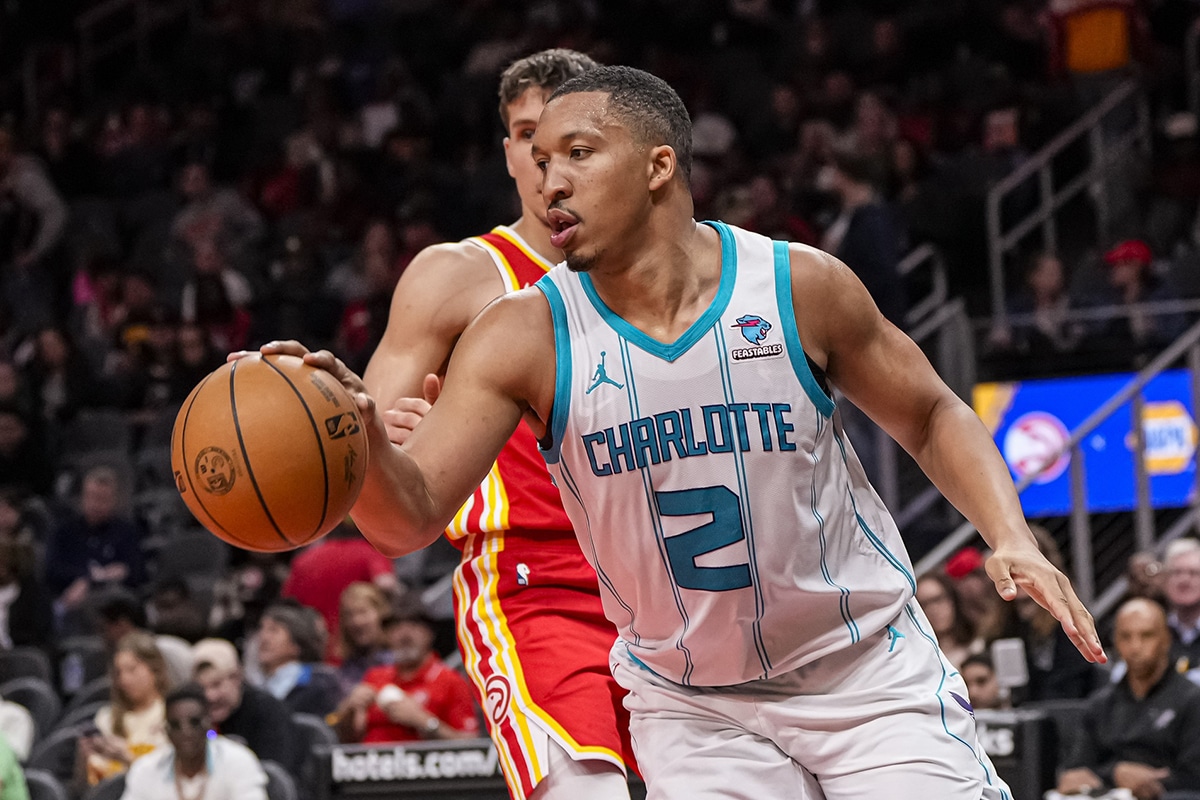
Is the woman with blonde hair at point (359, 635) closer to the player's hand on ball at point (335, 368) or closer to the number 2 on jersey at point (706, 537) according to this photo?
the number 2 on jersey at point (706, 537)

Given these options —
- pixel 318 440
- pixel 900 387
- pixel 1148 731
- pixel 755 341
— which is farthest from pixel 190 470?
pixel 1148 731

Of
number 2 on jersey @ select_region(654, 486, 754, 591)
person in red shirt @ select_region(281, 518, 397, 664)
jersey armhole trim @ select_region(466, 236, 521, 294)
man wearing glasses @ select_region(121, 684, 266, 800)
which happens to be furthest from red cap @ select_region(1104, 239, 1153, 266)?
number 2 on jersey @ select_region(654, 486, 754, 591)

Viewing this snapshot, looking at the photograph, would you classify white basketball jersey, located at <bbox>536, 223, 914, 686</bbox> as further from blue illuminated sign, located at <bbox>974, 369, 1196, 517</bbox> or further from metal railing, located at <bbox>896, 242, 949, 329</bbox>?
metal railing, located at <bbox>896, 242, 949, 329</bbox>

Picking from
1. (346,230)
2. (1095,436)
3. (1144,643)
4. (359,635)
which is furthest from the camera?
(346,230)

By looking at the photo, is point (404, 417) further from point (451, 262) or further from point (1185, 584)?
point (1185, 584)

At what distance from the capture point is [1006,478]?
3.30m

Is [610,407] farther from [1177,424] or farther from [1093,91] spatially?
[1093,91]

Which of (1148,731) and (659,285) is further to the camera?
(1148,731)

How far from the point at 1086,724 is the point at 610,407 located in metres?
4.99

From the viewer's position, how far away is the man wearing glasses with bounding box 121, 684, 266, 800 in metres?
7.51

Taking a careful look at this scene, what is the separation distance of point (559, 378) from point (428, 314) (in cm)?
88

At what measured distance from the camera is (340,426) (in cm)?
298

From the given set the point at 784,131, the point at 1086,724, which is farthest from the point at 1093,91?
the point at 1086,724

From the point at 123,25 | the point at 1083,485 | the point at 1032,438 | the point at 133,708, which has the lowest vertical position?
the point at 133,708
